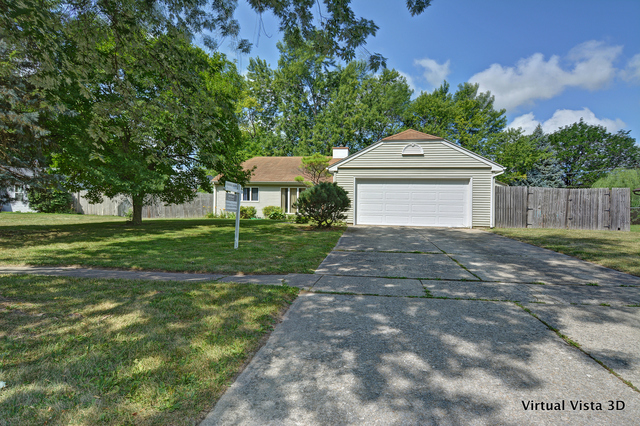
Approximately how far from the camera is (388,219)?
1482cm

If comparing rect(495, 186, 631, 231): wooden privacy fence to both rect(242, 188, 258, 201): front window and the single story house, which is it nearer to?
the single story house

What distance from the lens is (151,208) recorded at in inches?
894

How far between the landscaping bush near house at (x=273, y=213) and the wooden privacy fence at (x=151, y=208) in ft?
17.0

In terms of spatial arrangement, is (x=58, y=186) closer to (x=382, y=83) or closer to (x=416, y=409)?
(x=416, y=409)

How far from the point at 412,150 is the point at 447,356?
1320cm

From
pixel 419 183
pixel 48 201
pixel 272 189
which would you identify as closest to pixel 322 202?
pixel 419 183

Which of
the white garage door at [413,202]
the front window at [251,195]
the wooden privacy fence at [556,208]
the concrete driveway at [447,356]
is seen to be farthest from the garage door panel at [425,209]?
the front window at [251,195]

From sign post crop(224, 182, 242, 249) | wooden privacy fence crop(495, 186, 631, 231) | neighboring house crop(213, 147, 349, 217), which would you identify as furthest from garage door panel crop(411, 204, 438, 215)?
sign post crop(224, 182, 242, 249)

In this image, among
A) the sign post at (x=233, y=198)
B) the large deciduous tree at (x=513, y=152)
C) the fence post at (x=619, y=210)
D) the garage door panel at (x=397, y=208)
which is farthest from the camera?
the large deciduous tree at (x=513, y=152)

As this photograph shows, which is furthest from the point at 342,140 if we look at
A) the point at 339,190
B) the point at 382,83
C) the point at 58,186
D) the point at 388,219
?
the point at 58,186

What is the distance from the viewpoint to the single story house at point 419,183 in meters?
14.2

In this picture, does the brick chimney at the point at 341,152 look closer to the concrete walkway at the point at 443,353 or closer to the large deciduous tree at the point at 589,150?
the concrete walkway at the point at 443,353

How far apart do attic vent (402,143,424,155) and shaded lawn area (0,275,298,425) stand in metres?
12.0

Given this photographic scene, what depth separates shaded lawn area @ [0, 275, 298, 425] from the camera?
1785mm
